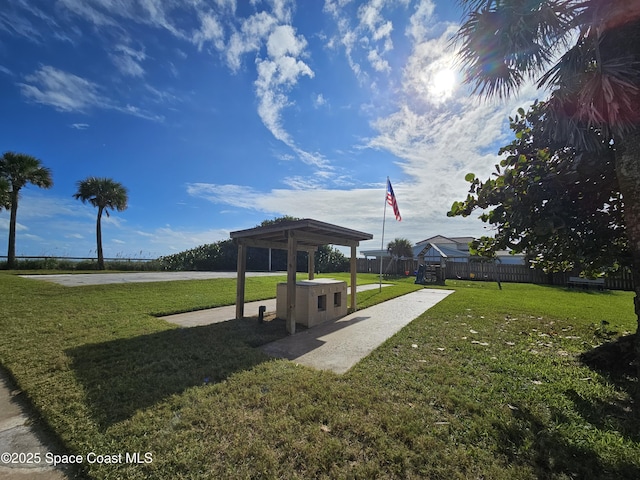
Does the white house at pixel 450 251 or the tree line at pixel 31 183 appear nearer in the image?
the tree line at pixel 31 183

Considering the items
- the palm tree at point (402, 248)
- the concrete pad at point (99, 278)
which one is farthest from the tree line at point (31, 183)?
the palm tree at point (402, 248)

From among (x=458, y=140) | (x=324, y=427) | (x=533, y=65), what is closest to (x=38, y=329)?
(x=324, y=427)

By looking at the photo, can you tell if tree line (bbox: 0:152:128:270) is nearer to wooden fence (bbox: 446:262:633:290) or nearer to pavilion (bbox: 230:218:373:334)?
pavilion (bbox: 230:218:373:334)

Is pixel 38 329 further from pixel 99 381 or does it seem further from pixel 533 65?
pixel 533 65

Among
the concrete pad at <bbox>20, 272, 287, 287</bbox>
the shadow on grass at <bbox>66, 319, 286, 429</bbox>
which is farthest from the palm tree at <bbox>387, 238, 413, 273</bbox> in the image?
the shadow on grass at <bbox>66, 319, 286, 429</bbox>

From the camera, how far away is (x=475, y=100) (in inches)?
149

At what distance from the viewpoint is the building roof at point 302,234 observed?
17.7 feet

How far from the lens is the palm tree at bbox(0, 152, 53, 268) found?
58.5ft

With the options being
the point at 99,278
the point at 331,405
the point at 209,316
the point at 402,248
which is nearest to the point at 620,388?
the point at 331,405

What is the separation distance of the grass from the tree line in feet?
64.1

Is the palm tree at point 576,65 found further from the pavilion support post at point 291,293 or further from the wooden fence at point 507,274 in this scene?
the wooden fence at point 507,274

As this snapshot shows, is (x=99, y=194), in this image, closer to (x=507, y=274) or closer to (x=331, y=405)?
(x=331, y=405)

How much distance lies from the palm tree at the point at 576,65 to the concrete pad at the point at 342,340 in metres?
2.99

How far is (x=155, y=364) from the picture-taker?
3.43m
